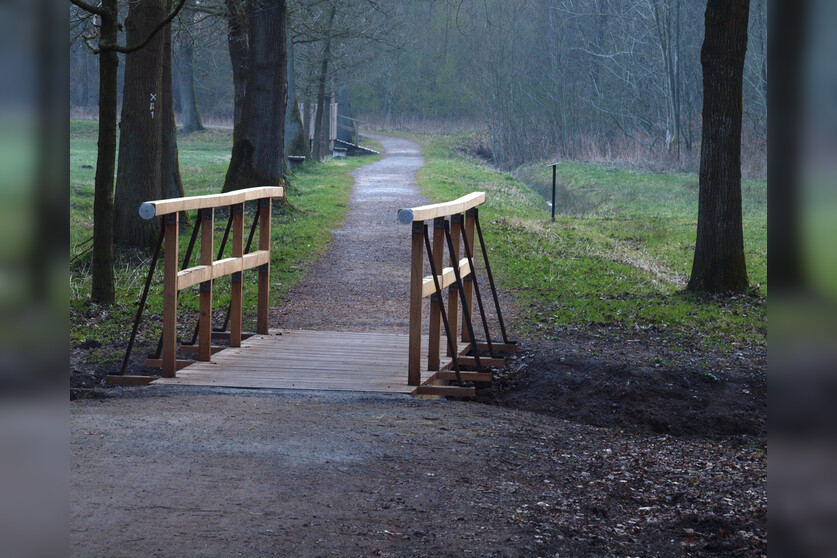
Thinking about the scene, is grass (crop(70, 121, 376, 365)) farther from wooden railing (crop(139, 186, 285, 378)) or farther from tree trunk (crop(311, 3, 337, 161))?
wooden railing (crop(139, 186, 285, 378))

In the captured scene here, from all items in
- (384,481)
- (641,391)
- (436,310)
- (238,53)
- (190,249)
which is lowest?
(641,391)

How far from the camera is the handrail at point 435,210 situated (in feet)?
20.9

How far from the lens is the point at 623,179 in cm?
2989

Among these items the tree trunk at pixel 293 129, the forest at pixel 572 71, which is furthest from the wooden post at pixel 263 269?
the tree trunk at pixel 293 129

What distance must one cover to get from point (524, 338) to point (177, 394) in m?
3.97

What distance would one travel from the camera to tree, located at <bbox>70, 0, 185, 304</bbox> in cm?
898

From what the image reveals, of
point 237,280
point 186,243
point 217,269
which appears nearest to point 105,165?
point 237,280

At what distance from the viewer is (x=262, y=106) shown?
1742cm

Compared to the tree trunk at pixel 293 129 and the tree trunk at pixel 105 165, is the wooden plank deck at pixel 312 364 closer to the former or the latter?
the tree trunk at pixel 105 165

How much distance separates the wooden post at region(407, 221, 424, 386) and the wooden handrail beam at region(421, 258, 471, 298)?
0.09m

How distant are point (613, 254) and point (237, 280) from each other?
8966 millimetres

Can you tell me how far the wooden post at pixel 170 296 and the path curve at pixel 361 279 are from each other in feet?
9.88

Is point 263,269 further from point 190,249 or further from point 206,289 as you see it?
point 206,289
